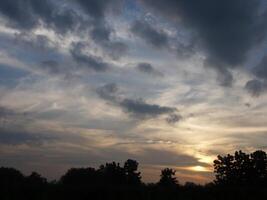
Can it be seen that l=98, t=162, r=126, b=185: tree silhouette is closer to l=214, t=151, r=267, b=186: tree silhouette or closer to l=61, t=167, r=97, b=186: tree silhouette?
l=61, t=167, r=97, b=186: tree silhouette

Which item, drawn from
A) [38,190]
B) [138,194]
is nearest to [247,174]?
[138,194]

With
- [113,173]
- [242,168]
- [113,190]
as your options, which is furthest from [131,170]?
[113,190]

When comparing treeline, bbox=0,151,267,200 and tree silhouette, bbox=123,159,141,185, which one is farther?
tree silhouette, bbox=123,159,141,185

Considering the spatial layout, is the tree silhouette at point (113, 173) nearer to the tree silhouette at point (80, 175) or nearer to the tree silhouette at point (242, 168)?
the tree silhouette at point (80, 175)

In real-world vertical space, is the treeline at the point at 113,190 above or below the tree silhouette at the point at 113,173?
below

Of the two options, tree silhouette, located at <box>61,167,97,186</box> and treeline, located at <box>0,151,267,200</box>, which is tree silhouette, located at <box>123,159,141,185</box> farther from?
treeline, located at <box>0,151,267,200</box>

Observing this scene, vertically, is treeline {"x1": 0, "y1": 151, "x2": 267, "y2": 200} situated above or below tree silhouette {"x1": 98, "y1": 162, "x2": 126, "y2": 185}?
below

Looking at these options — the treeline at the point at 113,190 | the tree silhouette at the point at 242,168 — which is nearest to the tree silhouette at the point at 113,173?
the tree silhouette at the point at 242,168

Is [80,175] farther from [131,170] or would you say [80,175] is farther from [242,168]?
[242,168]

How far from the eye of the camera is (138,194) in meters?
24.6

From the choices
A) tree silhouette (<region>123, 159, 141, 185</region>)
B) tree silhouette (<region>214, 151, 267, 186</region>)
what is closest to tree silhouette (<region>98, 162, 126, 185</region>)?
tree silhouette (<region>123, 159, 141, 185</region>)

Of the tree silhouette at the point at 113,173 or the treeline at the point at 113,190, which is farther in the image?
the tree silhouette at the point at 113,173

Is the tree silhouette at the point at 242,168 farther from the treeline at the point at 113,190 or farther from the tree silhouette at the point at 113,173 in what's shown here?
the treeline at the point at 113,190

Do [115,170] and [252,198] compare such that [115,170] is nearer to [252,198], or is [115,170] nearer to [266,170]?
[266,170]
